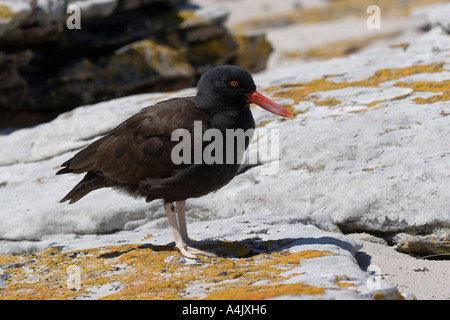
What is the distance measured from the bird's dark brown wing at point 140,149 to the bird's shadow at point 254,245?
0.88 metres

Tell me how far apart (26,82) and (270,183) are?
7.69 metres

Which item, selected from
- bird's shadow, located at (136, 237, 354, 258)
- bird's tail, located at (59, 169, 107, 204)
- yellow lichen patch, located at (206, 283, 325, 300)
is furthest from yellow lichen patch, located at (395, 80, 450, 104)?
yellow lichen patch, located at (206, 283, 325, 300)

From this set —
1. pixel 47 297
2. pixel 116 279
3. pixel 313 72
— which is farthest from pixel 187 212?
pixel 313 72

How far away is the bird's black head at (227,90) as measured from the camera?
19.7ft

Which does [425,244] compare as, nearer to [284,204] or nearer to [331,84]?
[284,204]

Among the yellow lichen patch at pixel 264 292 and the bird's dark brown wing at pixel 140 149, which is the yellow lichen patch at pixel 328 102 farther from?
the yellow lichen patch at pixel 264 292

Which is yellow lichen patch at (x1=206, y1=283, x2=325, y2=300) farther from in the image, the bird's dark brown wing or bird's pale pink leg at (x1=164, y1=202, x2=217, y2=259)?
the bird's dark brown wing

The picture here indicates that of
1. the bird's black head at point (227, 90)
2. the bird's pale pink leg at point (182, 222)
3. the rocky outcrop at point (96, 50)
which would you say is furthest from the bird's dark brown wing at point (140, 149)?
the rocky outcrop at point (96, 50)

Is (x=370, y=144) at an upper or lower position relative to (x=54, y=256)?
upper

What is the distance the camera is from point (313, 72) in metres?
11.0
